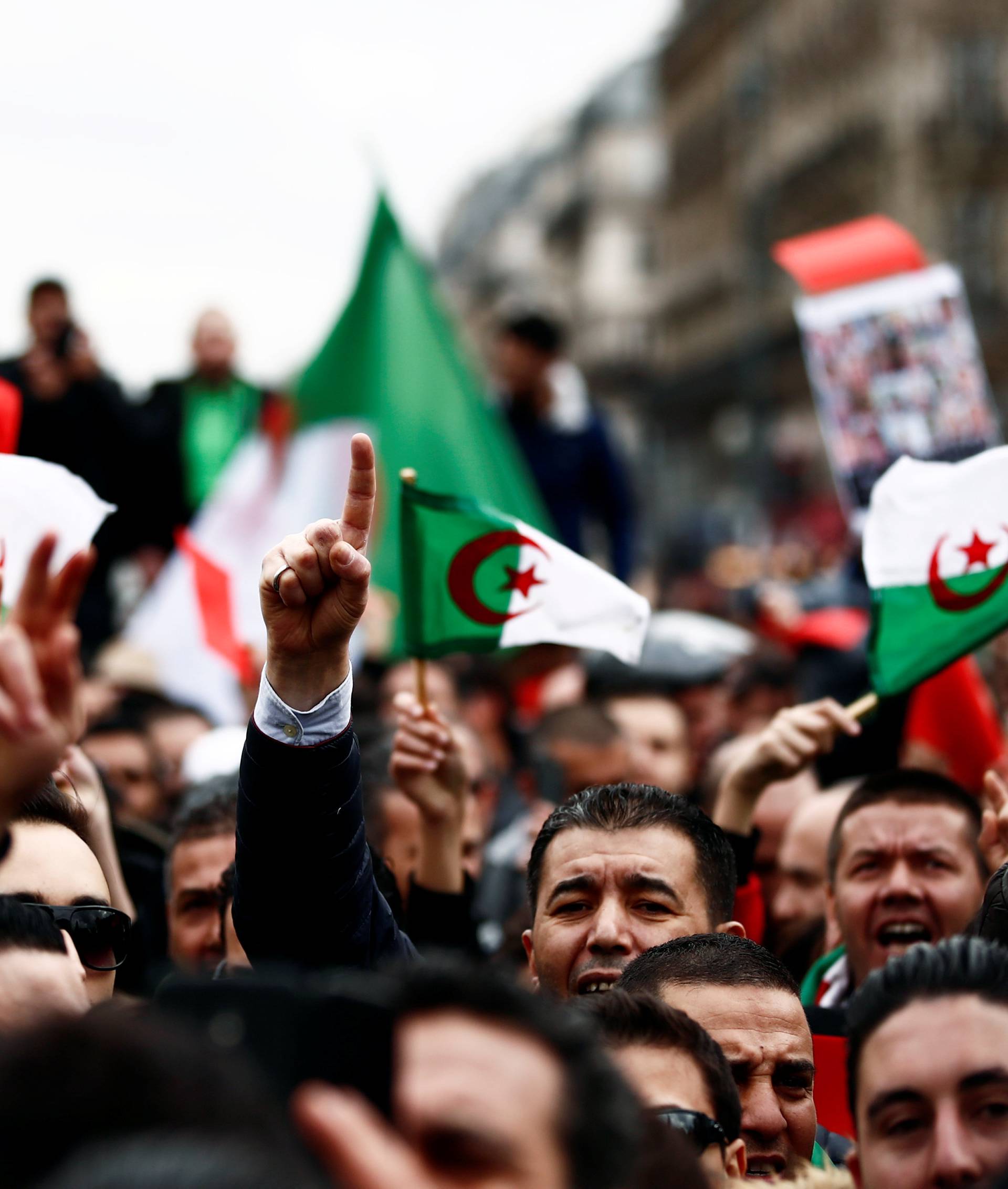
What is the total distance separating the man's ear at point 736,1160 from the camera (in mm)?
2906

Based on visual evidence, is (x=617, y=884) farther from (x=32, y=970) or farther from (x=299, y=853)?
(x=32, y=970)

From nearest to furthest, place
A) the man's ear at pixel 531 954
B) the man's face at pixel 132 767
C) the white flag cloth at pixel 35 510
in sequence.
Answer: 1. the man's ear at pixel 531 954
2. the white flag cloth at pixel 35 510
3. the man's face at pixel 132 767

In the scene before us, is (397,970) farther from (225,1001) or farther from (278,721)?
(278,721)

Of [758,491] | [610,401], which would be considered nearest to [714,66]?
[610,401]

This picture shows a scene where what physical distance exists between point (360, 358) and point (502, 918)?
263 cm

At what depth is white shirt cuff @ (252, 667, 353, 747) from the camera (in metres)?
3.33

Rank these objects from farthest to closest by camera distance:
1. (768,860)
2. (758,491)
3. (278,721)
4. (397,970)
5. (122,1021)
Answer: (758,491)
(768,860)
(278,721)
(397,970)
(122,1021)

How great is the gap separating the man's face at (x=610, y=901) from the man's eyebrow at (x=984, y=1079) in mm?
1028

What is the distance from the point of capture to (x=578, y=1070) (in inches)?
83.6

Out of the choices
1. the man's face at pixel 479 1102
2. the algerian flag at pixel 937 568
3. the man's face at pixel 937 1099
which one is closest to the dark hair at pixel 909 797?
the algerian flag at pixel 937 568

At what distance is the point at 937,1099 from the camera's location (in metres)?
2.84

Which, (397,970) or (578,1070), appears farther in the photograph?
(397,970)

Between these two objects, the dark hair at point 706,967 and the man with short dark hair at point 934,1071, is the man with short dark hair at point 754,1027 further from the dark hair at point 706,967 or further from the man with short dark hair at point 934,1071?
the man with short dark hair at point 934,1071

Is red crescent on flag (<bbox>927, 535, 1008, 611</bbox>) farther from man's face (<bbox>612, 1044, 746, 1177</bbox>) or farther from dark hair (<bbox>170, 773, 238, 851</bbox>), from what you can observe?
man's face (<bbox>612, 1044, 746, 1177</bbox>)
